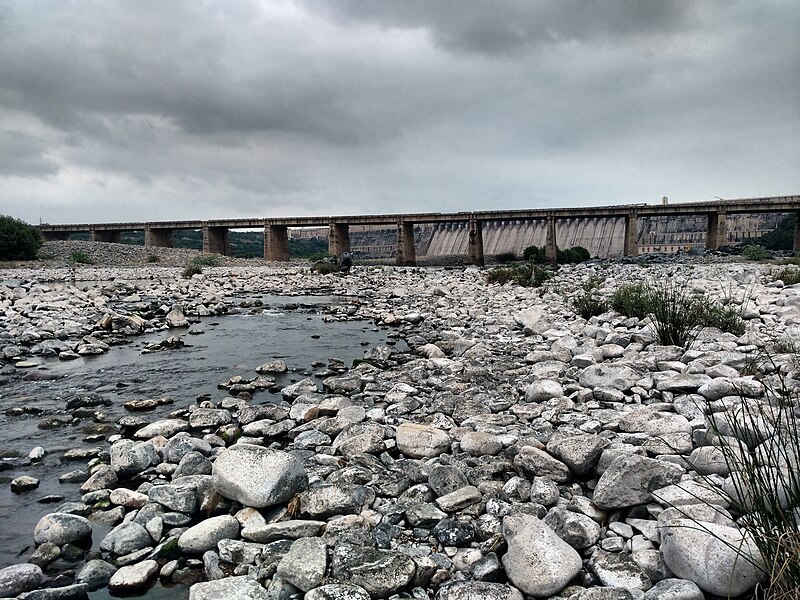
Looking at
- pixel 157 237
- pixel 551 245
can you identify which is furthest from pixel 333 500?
pixel 157 237

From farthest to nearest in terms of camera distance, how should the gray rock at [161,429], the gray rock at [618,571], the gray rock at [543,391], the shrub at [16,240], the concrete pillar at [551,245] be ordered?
1. the concrete pillar at [551,245]
2. the shrub at [16,240]
3. the gray rock at [543,391]
4. the gray rock at [161,429]
5. the gray rock at [618,571]

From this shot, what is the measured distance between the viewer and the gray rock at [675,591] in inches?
81.4

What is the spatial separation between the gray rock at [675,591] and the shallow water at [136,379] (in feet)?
7.13

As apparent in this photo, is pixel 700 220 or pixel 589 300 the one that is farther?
pixel 700 220

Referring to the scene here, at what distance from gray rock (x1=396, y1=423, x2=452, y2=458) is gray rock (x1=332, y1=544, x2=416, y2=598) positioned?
1267 mm

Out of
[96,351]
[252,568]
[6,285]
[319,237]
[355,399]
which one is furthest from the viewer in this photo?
[319,237]

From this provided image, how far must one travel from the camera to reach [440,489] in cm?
318

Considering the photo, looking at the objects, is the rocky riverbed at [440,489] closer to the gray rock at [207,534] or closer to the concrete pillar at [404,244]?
the gray rock at [207,534]

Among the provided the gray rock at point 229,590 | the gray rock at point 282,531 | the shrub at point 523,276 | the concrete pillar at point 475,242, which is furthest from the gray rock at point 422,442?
the concrete pillar at point 475,242

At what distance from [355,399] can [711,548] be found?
3814 millimetres

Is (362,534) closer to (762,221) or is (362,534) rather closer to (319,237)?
(762,221)

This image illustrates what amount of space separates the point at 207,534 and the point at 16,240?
35201 millimetres

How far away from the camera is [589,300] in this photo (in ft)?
32.5

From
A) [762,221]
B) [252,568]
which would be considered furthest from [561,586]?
[762,221]
